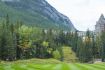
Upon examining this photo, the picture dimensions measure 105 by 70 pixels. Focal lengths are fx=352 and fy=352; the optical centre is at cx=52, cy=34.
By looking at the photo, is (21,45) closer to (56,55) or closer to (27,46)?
(27,46)

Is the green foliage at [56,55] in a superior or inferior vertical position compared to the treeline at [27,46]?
inferior

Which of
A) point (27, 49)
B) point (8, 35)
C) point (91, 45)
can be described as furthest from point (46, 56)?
point (8, 35)

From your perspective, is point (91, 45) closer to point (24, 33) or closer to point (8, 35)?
point (24, 33)

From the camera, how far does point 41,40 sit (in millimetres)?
174500

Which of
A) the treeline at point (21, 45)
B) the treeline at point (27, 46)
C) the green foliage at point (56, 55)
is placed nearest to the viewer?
the treeline at point (21, 45)

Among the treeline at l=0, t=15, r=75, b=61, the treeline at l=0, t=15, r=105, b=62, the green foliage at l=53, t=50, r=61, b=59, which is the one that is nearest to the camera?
the treeline at l=0, t=15, r=75, b=61

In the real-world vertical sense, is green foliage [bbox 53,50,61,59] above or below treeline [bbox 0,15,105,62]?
below

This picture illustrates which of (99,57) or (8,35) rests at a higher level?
(8,35)

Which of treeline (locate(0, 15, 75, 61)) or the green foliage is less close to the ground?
treeline (locate(0, 15, 75, 61))

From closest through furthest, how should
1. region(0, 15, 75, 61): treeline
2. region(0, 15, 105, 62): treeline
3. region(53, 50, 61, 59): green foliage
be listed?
region(0, 15, 75, 61): treeline, region(0, 15, 105, 62): treeline, region(53, 50, 61, 59): green foliage

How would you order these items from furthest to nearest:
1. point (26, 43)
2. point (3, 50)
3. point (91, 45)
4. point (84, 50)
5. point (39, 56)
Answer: point (91, 45) → point (84, 50) → point (39, 56) → point (26, 43) → point (3, 50)

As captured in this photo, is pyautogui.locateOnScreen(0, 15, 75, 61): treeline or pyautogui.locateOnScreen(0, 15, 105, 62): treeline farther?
pyautogui.locateOnScreen(0, 15, 105, 62): treeline

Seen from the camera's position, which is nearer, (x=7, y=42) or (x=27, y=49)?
(x=7, y=42)

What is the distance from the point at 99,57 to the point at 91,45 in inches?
315
